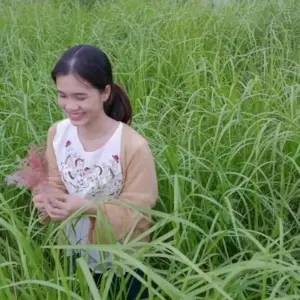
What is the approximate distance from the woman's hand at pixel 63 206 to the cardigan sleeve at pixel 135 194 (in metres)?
0.07

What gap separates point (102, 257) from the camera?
126 cm

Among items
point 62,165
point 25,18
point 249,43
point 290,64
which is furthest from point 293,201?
point 25,18

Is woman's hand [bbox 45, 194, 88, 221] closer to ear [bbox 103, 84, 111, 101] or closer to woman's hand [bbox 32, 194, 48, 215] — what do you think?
woman's hand [bbox 32, 194, 48, 215]

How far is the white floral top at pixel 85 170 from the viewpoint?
1.38 metres

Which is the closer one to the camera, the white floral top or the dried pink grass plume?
the dried pink grass plume

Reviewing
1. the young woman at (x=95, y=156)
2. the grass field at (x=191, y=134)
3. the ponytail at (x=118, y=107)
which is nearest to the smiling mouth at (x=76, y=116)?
the young woman at (x=95, y=156)

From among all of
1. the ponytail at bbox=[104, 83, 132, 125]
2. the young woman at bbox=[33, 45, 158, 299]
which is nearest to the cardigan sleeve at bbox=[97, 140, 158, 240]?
the young woman at bbox=[33, 45, 158, 299]

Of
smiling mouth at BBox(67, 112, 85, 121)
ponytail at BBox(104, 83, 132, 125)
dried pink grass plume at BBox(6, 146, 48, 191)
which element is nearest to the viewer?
dried pink grass plume at BBox(6, 146, 48, 191)

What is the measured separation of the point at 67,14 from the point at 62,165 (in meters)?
2.48

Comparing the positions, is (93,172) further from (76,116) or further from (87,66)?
(87,66)

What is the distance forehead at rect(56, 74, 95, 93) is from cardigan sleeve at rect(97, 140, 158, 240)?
175 millimetres

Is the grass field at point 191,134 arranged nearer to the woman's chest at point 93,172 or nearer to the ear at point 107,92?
the woman's chest at point 93,172

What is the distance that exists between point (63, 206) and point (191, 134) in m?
0.77

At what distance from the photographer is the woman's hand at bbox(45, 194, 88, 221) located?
128 cm
